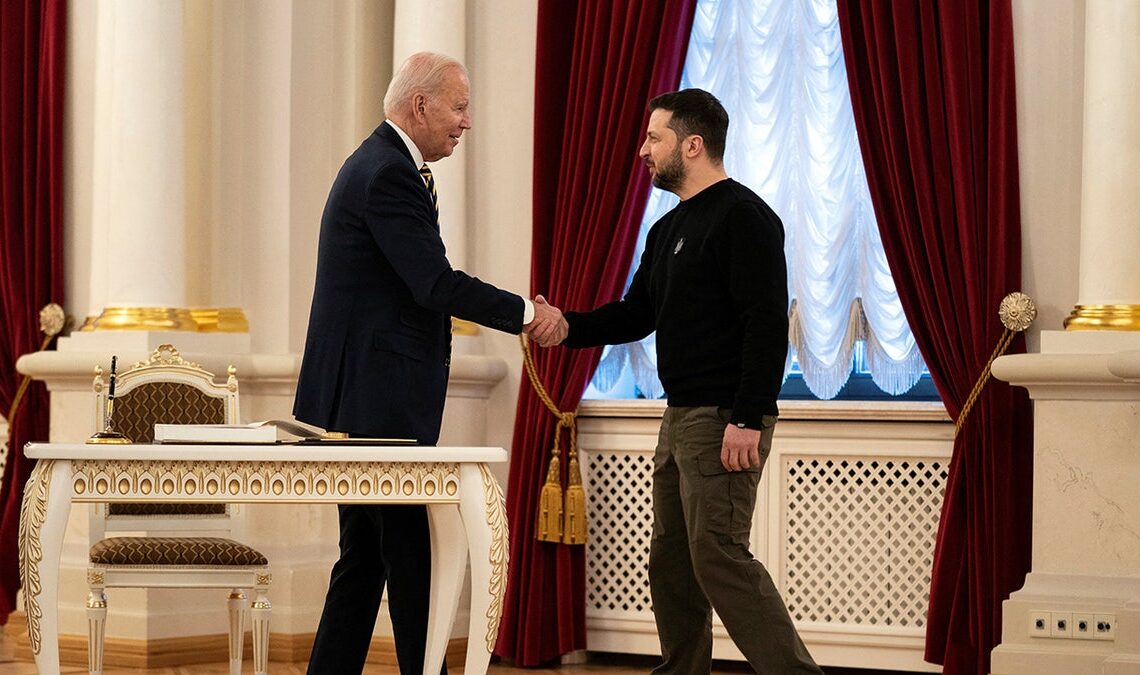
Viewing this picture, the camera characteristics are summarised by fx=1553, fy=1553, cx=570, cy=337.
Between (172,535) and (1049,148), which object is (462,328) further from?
(1049,148)

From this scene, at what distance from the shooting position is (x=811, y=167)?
17.5 feet

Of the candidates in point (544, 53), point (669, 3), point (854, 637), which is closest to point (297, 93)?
point (544, 53)

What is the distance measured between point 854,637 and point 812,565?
0.90 ft

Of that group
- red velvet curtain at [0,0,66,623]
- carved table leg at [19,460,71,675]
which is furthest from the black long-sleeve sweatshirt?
red velvet curtain at [0,0,66,623]

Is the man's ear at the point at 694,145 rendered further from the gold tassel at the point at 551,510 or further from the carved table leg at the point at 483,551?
the gold tassel at the point at 551,510

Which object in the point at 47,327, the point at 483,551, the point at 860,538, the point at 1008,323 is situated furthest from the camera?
the point at 47,327

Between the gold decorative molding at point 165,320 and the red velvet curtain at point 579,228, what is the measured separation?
109 centimetres

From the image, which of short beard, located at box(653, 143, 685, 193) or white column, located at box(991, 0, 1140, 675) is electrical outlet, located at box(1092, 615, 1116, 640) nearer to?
white column, located at box(991, 0, 1140, 675)

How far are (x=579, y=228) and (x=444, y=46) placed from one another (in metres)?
0.82

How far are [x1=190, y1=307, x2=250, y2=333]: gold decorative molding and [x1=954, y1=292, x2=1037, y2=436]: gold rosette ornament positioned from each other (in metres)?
2.51

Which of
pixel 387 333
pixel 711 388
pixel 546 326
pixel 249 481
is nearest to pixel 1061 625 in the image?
pixel 711 388

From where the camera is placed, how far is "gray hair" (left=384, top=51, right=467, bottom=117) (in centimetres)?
347

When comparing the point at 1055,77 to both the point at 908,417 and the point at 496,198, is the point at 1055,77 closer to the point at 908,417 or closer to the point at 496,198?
the point at 908,417

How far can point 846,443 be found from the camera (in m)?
5.15
